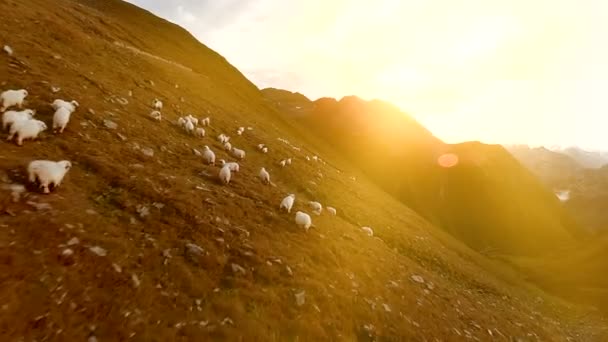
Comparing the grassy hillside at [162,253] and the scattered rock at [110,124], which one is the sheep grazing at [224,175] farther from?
the scattered rock at [110,124]

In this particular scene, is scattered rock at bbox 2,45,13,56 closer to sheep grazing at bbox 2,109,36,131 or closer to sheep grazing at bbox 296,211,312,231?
→ sheep grazing at bbox 2,109,36,131


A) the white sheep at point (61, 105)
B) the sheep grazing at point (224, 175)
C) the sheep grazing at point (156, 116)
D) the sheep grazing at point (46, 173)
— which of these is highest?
the sheep grazing at point (156, 116)

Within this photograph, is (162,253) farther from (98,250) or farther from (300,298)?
(300,298)

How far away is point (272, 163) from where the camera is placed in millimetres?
39094

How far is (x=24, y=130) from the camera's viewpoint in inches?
644

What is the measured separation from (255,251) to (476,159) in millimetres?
172461

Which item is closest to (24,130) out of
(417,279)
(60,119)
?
(60,119)

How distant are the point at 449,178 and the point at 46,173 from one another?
529 feet

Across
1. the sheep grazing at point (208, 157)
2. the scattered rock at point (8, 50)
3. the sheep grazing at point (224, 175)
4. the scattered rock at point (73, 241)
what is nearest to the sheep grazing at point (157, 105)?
the sheep grazing at point (208, 157)

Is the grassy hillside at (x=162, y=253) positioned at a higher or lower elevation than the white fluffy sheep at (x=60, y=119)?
lower

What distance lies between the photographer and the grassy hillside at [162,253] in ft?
37.3

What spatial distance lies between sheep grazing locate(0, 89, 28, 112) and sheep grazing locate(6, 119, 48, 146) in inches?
94.0

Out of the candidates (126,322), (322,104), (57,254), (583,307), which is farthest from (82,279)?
(322,104)

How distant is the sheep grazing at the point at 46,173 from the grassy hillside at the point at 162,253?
1.64ft
